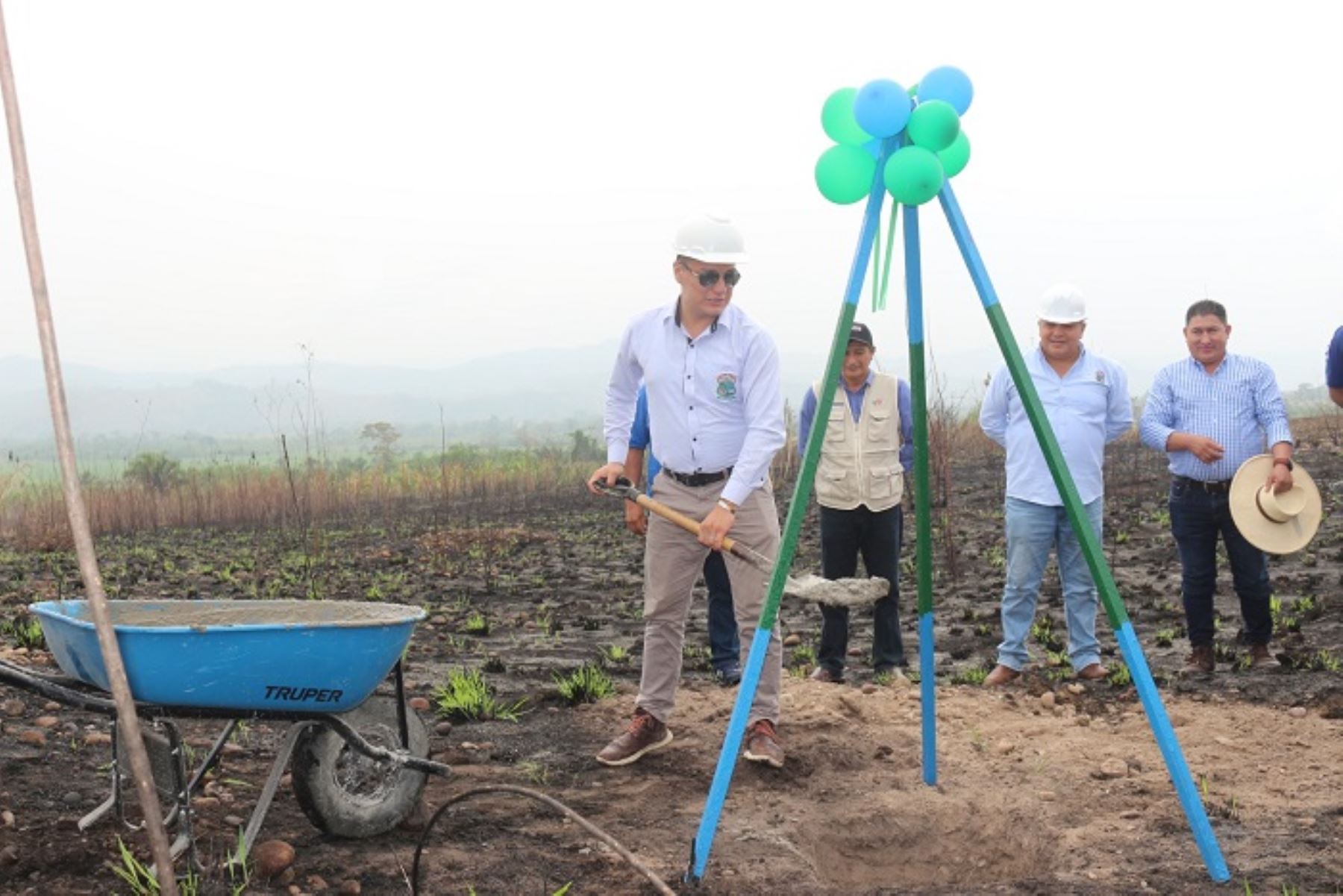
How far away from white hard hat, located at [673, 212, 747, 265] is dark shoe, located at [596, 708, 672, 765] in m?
1.65

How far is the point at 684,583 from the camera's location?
4.48 metres

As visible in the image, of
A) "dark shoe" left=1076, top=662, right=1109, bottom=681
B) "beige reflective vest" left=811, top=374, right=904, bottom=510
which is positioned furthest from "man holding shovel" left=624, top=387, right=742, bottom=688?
"dark shoe" left=1076, top=662, right=1109, bottom=681

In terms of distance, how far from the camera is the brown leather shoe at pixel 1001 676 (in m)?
5.84

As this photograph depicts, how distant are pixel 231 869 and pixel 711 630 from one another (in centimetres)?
301

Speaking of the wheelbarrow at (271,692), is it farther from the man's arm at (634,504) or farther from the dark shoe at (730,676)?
the dark shoe at (730,676)

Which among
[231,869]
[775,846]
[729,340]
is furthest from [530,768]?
[729,340]

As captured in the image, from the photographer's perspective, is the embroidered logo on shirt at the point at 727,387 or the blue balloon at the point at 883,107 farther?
the embroidered logo on shirt at the point at 727,387

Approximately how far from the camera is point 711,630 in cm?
595

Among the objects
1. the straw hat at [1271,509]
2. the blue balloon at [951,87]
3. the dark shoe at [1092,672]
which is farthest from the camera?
the dark shoe at [1092,672]

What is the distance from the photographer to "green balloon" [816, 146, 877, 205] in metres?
3.73

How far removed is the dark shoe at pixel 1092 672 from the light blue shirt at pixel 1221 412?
98 cm

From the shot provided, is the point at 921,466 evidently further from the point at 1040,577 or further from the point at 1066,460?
the point at 1040,577

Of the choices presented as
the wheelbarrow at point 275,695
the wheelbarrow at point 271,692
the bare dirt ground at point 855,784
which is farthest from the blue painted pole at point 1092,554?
the wheelbarrow at point 271,692

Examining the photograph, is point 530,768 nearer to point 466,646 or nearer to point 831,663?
point 831,663
